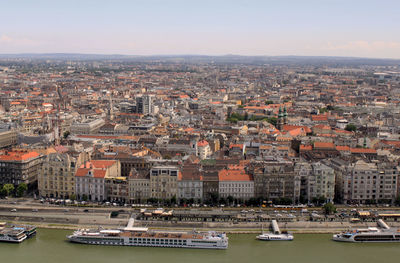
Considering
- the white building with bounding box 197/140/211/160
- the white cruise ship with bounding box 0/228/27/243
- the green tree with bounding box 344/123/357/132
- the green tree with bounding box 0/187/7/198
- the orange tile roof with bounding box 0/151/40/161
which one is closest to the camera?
the white cruise ship with bounding box 0/228/27/243

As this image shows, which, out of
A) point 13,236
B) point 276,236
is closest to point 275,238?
point 276,236

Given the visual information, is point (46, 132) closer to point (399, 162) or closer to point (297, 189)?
point (297, 189)

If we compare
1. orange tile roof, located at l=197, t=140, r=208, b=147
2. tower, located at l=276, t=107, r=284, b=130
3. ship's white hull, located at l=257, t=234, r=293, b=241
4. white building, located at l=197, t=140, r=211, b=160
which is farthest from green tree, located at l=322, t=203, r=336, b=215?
tower, located at l=276, t=107, r=284, b=130

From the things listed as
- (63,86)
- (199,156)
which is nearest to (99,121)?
(199,156)

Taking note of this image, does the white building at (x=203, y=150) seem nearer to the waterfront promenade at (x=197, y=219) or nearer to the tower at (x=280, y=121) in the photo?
the waterfront promenade at (x=197, y=219)

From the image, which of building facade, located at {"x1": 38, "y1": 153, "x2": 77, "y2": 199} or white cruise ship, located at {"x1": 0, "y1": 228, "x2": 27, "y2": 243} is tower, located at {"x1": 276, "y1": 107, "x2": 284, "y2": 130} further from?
white cruise ship, located at {"x1": 0, "y1": 228, "x2": 27, "y2": 243}

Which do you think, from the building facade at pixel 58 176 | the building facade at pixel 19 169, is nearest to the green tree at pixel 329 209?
the building facade at pixel 58 176

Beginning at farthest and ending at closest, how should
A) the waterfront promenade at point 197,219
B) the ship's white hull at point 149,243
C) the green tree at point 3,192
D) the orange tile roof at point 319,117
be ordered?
the orange tile roof at point 319,117, the green tree at point 3,192, the waterfront promenade at point 197,219, the ship's white hull at point 149,243
